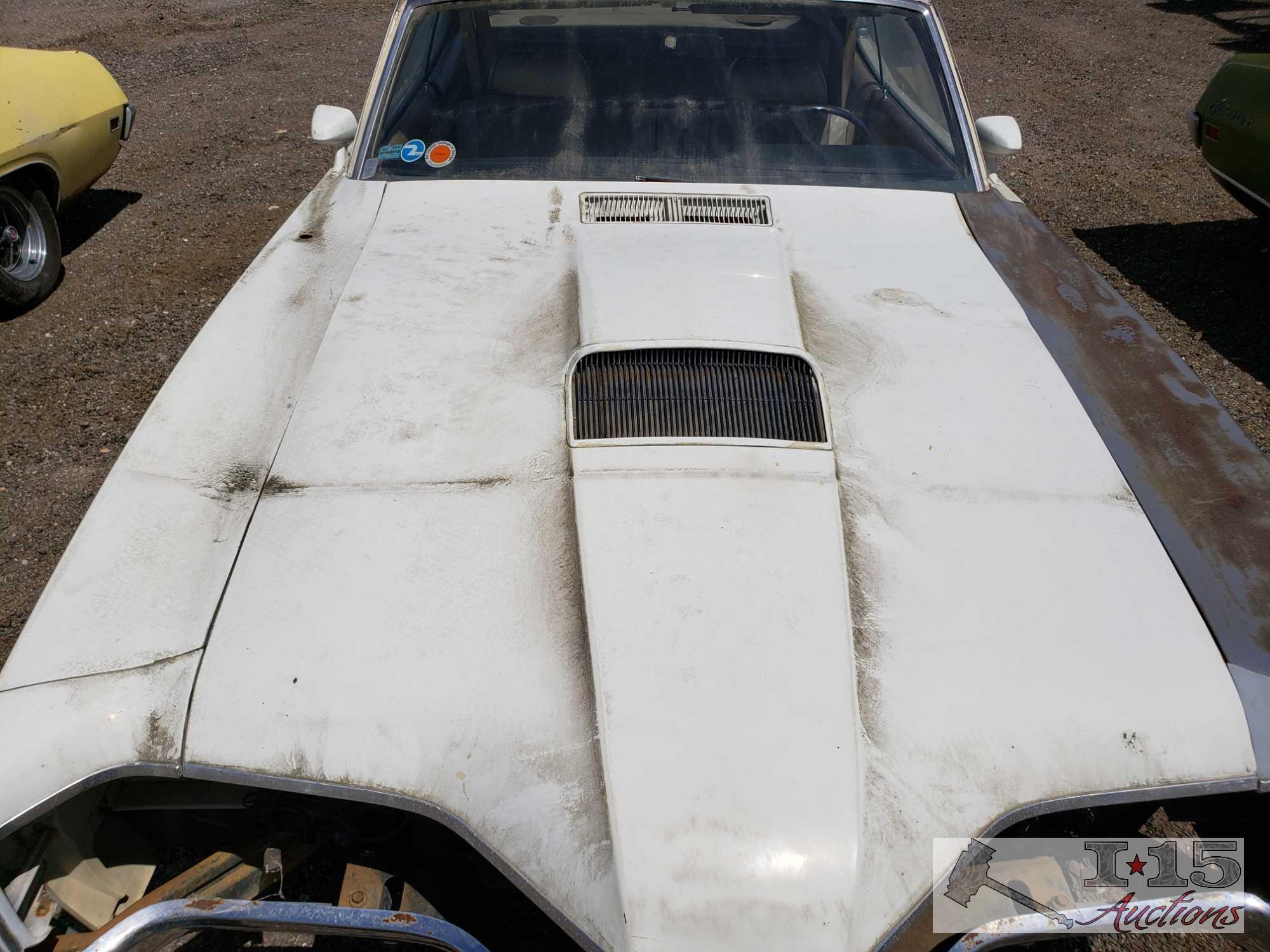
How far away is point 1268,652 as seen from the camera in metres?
1.46

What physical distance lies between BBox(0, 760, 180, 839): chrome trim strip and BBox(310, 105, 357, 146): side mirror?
2.11 metres

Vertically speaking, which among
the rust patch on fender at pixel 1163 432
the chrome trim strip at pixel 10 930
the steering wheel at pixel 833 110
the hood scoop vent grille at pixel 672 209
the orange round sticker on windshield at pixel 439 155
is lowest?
the chrome trim strip at pixel 10 930

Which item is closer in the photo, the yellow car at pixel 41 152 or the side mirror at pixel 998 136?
the side mirror at pixel 998 136

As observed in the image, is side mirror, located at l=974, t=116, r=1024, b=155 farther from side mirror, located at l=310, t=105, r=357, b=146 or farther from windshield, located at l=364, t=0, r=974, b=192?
side mirror, located at l=310, t=105, r=357, b=146

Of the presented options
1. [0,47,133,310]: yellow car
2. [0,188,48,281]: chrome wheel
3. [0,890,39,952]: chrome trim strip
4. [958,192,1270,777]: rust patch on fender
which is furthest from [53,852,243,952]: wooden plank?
[0,188,48,281]: chrome wheel

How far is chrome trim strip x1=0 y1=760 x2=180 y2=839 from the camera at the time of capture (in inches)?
50.6

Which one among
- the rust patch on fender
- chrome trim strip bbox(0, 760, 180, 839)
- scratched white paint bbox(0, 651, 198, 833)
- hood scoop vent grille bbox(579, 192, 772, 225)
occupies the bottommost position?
chrome trim strip bbox(0, 760, 180, 839)

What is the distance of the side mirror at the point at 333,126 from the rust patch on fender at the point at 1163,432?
1863mm

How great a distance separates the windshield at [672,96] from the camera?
2.67m

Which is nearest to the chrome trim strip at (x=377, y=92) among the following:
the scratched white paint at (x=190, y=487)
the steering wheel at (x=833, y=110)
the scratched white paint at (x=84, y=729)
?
the scratched white paint at (x=190, y=487)

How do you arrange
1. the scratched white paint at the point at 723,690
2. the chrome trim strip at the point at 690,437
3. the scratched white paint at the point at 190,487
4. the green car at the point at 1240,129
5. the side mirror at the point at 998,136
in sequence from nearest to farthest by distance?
1. the scratched white paint at the point at 723,690
2. the scratched white paint at the point at 190,487
3. the chrome trim strip at the point at 690,437
4. the side mirror at the point at 998,136
5. the green car at the point at 1240,129

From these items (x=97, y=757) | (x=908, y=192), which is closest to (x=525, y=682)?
(x=97, y=757)

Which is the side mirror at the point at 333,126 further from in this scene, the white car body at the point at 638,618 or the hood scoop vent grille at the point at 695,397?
the hood scoop vent grille at the point at 695,397

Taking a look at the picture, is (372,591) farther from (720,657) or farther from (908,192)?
(908,192)
